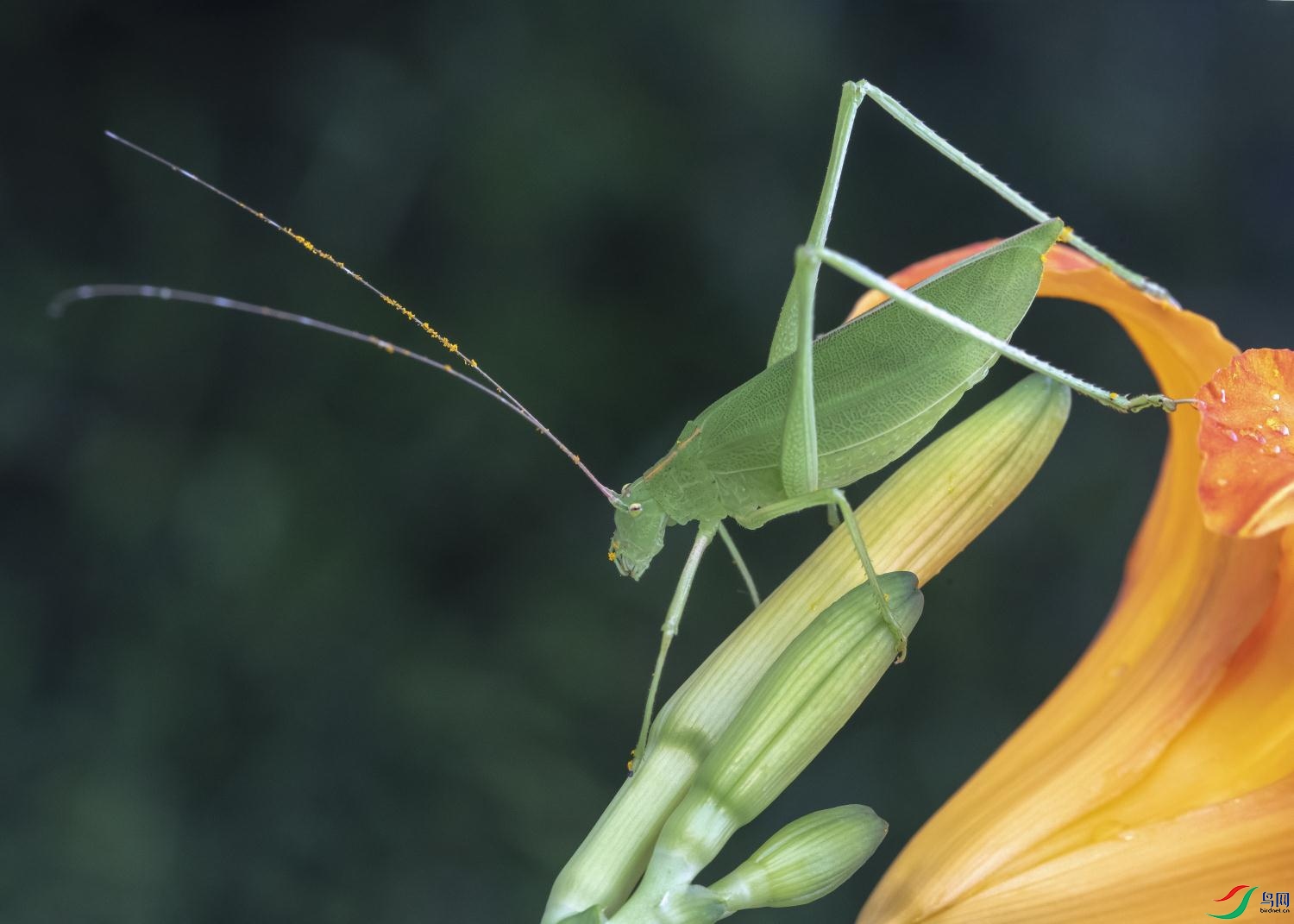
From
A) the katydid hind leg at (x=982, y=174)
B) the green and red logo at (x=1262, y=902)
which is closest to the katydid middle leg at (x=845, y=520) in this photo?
the green and red logo at (x=1262, y=902)

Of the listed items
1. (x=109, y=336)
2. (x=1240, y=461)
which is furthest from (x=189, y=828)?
(x=1240, y=461)

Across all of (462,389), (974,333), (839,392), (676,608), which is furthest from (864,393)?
(462,389)

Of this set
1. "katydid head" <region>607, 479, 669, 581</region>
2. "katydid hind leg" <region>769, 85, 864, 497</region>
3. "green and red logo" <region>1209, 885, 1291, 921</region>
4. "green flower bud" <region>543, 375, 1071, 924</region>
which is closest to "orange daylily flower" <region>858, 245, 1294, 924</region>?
"green and red logo" <region>1209, 885, 1291, 921</region>

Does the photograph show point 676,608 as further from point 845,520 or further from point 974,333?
point 974,333

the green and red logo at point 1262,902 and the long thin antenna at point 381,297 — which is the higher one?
the long thin antenna at point 381,297

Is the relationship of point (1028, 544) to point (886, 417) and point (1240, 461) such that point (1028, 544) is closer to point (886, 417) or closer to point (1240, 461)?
point (886, 417)

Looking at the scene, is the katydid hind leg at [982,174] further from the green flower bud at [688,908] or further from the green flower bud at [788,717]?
the green flower bud at [688,908]
